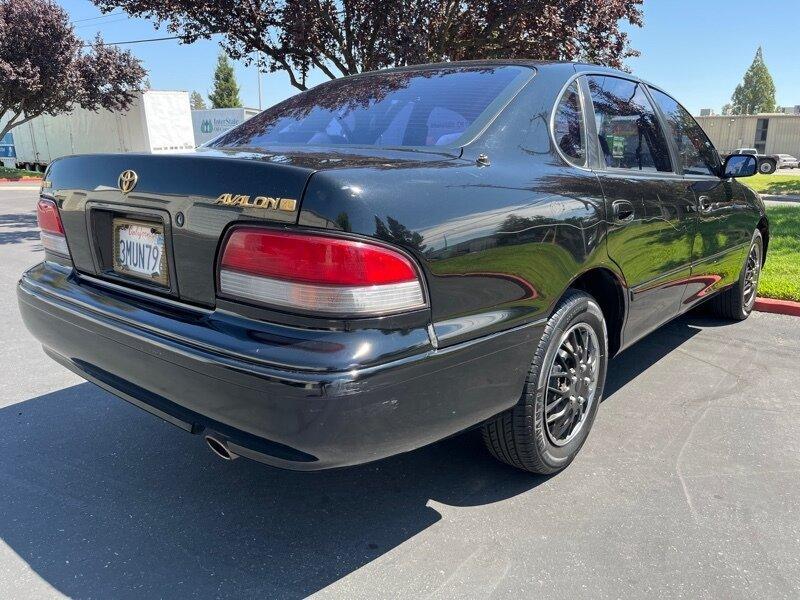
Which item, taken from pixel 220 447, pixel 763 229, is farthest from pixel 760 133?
pixel 220 447

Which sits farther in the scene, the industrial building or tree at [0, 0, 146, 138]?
the industrial building

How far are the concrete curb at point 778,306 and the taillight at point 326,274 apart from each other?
4627 mm

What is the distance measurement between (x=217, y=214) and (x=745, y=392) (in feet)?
10.4

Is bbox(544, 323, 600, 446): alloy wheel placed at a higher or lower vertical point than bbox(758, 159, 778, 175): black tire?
lower

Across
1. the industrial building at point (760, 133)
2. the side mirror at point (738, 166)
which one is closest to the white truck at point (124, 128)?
the side mirror at point (738, 166)

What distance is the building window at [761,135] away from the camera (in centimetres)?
5416

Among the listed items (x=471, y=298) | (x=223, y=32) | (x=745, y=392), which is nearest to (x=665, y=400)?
(x=745, y=392)

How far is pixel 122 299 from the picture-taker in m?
2.28

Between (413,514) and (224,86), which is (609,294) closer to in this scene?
(413,514)

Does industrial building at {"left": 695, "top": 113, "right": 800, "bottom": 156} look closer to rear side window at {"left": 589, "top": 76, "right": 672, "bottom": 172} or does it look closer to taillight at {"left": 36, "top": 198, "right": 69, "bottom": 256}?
rear side window at {"left": 589, "top": 76, "right": 672, "bottom": 172}

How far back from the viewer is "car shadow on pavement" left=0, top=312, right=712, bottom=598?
2113 millimetres

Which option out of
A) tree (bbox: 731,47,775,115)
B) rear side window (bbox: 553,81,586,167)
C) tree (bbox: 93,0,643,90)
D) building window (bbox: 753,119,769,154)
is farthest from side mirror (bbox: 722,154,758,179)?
tree (bbox: 731,47,775,115)

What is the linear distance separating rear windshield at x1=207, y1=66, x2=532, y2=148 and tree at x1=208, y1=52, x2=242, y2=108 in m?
66.0

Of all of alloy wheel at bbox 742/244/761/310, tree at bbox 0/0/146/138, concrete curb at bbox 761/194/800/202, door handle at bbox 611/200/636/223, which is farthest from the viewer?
tree at bbox 0/0/146/138
